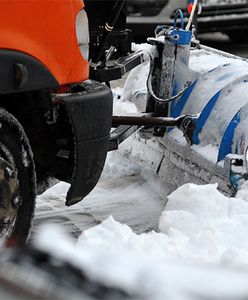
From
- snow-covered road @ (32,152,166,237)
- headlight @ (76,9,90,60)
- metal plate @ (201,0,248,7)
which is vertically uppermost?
headlight @ (76,9,90,60)

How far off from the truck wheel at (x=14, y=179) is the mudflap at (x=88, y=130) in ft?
0.84

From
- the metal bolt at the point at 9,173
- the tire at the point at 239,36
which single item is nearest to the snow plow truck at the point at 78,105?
the metal bolt at the point at 9,173

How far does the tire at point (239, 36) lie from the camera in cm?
1248

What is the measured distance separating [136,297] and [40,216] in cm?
356

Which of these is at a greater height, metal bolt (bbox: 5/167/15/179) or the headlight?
the headlight

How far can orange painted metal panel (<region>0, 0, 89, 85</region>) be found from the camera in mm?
2871

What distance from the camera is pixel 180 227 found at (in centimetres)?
354

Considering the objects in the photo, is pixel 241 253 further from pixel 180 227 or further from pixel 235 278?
pixel 235 278

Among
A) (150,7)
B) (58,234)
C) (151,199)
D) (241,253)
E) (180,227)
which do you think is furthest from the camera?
(150,7)

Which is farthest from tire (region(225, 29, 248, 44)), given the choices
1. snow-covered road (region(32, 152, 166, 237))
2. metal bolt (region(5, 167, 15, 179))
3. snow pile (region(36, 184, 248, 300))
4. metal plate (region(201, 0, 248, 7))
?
metal bolt (region(5, 167, 15, 179))

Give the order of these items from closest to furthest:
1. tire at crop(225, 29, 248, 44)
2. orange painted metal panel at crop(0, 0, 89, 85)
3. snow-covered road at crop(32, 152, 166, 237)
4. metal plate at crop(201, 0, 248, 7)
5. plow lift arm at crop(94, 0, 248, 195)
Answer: orange painted metal panel at crop(0, 0, 89, 85), plow lift arm at crop(94, 0, 248, 195), snow-covered road at crop(32, 152, 166, 237), metal plate at crop(201, 0, 248, 7), tire at crop(225, 29, 248, 44)

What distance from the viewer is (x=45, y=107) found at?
10.8 feet

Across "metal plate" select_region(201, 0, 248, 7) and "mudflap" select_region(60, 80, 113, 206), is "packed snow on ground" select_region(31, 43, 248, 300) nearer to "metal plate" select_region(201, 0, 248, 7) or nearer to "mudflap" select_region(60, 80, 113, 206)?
"mudflap" select_region(60, 80, 113, 206)

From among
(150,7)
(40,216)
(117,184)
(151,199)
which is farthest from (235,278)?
(150,7)
